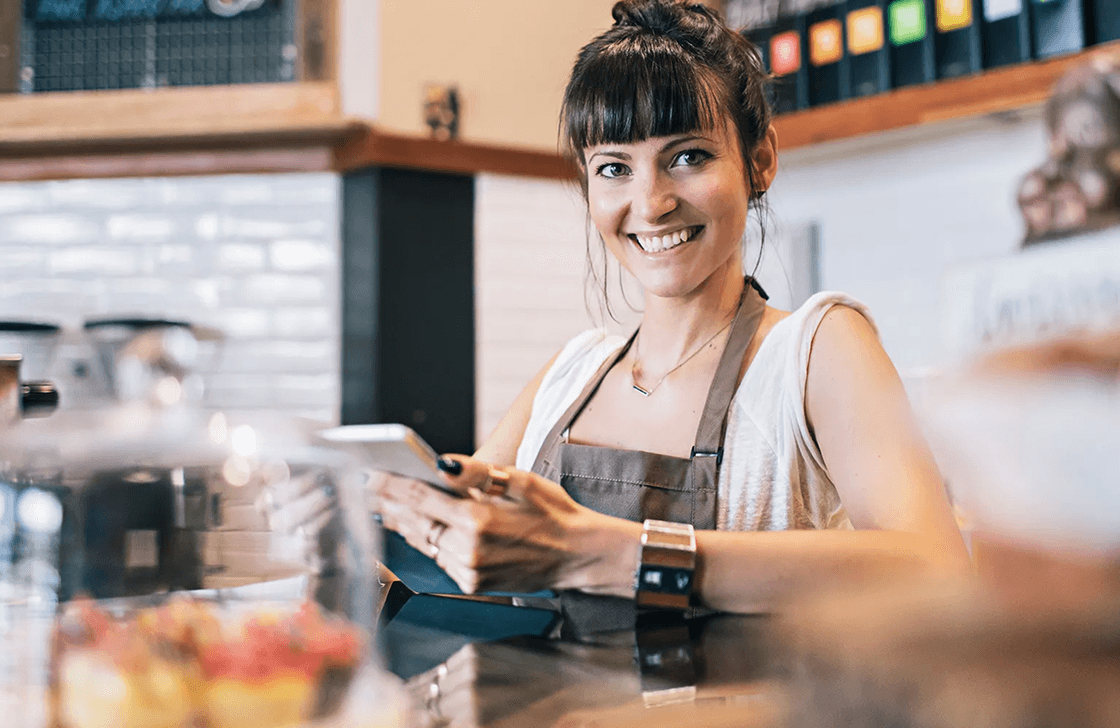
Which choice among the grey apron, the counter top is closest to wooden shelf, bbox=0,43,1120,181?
the grey apron

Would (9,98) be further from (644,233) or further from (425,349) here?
(644,233)

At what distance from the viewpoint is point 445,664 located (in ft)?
2.29

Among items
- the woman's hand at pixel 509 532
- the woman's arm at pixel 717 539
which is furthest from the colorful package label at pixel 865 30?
the woman's hand at pixel 509 532

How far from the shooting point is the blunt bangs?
1.31 m

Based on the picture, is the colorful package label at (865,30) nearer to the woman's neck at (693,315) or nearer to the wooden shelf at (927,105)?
the wooden shelf at (927,105)

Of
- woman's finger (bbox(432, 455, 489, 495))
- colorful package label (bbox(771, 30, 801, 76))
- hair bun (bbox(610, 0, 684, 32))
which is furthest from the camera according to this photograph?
colorful package label (bbox(771, 30, 801, 76))

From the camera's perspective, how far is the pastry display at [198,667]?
18.7 inches

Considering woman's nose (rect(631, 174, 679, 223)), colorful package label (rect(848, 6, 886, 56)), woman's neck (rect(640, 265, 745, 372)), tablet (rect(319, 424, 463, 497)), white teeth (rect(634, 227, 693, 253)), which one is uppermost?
colorful package label (rect(848, 6, 886, 56))

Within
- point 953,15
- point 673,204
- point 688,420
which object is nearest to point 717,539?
point 688,420

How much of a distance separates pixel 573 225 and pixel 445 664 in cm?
268

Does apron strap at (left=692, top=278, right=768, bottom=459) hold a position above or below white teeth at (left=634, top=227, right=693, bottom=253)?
below

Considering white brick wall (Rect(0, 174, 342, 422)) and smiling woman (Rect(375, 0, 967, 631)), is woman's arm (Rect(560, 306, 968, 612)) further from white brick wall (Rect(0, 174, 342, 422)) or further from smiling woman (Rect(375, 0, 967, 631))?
white brick wall (Rect(0, 174, 342, 422))

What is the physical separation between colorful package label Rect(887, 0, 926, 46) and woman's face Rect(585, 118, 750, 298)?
1.68 metres

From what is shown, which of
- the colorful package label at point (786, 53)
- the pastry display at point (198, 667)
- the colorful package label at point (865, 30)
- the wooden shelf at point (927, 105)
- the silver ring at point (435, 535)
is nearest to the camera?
the pastry display at point (198, 667)
